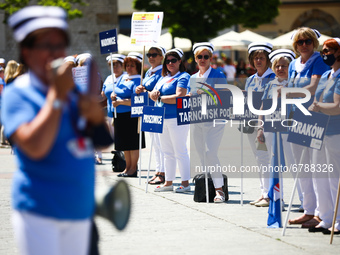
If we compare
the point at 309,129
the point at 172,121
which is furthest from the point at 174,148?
the point at 309,129

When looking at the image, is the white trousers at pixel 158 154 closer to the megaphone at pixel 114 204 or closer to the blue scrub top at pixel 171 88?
the blue scrub top at pixel 171 88

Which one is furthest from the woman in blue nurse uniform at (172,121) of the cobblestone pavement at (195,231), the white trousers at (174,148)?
the cobblestone pavement at (195,231)

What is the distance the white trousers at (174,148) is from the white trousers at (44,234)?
22.4ft

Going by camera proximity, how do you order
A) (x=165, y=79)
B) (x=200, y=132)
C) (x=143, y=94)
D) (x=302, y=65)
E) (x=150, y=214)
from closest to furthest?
(x=302, y=65), (x=150, y=214), (x=200, y=132), (x=165, y=79), (x=143, y=94)

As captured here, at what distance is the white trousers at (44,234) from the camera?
10.9ft

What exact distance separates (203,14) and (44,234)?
28098mm

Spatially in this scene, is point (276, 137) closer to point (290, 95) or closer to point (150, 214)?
point (290, 95)

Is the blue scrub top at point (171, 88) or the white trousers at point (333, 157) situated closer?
the white trousers at point (333, 157)

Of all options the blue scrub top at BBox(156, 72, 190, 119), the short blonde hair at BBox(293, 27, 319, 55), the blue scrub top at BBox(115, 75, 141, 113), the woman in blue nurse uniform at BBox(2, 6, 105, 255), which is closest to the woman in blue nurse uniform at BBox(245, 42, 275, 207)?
the short blonde hair at BBox(293, 27, 319, 55)

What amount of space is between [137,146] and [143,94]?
4.26 feet

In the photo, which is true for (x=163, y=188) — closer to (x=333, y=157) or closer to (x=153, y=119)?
(x=153, y=119)

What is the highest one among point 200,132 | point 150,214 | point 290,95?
point 290,95

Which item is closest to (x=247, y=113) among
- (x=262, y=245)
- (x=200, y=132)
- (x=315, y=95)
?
(x=200, y=132)

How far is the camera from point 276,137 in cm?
783
